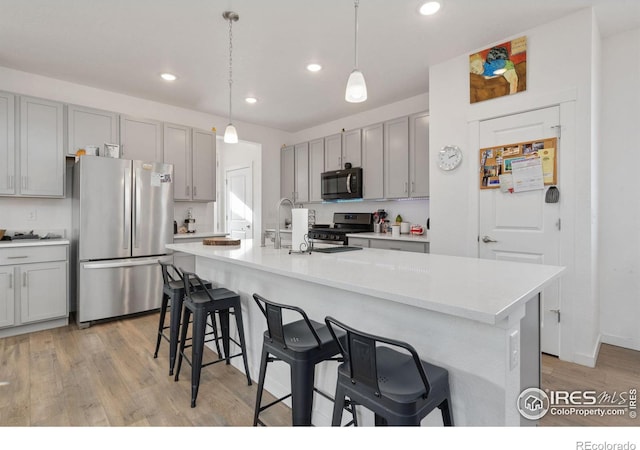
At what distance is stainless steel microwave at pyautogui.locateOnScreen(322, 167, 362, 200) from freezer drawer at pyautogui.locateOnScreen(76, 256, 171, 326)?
244cm

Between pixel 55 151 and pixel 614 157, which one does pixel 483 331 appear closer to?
pixel 614 157

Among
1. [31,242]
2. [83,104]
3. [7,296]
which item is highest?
[83,104]

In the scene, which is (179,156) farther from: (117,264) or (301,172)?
(301,172)

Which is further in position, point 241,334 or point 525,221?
point 525,221

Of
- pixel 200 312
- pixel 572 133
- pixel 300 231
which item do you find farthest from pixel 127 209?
pixel 572 133

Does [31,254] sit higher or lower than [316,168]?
lower

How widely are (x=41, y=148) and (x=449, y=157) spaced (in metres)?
4.21

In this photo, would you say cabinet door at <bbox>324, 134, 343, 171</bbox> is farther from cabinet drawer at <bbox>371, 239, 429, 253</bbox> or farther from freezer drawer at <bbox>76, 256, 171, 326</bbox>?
freezer drawer at <bbox>76, 256, 171, 326</bbox>

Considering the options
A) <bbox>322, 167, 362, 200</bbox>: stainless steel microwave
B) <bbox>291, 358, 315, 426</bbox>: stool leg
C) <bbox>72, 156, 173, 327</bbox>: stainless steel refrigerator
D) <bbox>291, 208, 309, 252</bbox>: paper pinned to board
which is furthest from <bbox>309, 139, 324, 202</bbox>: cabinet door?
<bbox>291, 358, 315, 426</bbox>: stool leg

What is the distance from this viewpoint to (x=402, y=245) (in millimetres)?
3830

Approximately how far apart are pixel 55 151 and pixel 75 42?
121 centimetres

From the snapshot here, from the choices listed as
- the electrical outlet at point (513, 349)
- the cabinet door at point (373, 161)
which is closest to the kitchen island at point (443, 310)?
the electrical outlet at point (513, 349)

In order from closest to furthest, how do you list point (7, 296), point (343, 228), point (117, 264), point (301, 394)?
point (301, 394) < point (7, 296) < point (117, 264) < point (343, 228)

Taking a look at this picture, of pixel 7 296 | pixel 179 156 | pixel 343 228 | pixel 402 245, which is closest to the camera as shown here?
pixel 7 296
